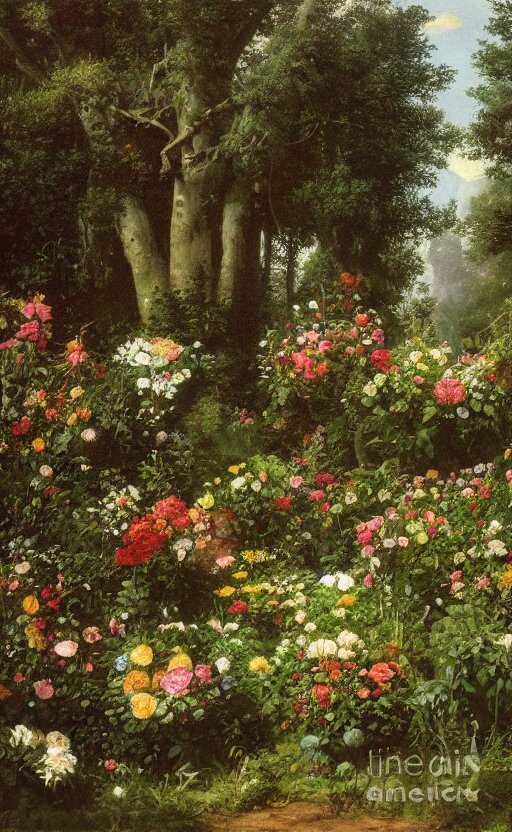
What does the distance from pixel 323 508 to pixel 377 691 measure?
1.78 meters

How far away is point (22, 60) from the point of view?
312 inches

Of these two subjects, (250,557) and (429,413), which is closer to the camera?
(250,557)

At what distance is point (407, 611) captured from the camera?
15.1ft

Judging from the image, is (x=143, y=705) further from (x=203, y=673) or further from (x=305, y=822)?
(x=305, y=822)

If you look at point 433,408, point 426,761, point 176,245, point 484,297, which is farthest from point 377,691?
point 484,297

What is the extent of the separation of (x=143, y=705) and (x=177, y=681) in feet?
0.59

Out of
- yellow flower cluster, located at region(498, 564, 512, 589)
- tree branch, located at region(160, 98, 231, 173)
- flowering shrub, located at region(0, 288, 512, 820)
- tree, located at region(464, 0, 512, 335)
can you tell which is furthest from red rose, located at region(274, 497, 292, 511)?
tree, located at region(464, 0, 512, 335)

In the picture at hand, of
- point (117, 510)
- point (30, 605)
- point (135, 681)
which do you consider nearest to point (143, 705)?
point (135, 681)

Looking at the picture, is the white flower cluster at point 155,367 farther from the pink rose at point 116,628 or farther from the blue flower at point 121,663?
the blue flower at point 121,663

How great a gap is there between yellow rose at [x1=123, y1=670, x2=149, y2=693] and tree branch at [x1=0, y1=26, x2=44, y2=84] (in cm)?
598

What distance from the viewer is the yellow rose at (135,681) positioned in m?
3.88

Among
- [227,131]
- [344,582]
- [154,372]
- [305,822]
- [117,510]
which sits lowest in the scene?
[305,822]

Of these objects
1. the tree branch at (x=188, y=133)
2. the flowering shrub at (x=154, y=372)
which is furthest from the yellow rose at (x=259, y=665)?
the tree branch at (x=188, y=133)

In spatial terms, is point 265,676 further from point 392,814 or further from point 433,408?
point 433,408
